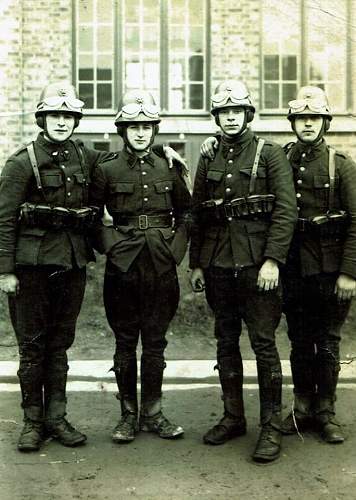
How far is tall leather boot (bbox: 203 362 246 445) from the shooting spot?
185 inches

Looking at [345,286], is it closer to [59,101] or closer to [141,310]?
[141,310]

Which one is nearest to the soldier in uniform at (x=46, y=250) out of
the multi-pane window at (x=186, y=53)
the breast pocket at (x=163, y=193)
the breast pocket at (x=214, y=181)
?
the breast pocket at (x=163, y=193)

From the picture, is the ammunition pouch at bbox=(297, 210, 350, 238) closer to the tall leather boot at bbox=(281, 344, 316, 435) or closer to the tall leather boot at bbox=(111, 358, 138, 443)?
the tall leather boot at bbox=(281, 344, 316, 435)

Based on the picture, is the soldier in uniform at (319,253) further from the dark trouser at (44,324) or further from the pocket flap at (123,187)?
the dark trouser at (44,324)

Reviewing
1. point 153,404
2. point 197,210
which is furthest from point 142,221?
point 153,404

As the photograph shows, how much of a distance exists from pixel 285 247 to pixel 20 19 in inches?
311

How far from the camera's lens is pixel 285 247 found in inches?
173

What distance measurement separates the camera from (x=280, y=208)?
4402mm

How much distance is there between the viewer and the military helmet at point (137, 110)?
15.1 ft

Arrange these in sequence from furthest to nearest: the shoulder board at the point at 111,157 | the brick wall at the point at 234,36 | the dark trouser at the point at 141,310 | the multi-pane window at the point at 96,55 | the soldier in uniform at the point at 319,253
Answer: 1. the multi-pane window at the point at 96,55
2. the brick wall at the point at 234,36
3. the shoulder board at the point at 111,157
4. the dark trouser at the point at 141,310
5. the soldier in uniform at the point at 319,253

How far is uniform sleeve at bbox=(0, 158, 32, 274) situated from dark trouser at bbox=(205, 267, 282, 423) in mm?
1350

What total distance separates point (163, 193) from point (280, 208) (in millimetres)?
845

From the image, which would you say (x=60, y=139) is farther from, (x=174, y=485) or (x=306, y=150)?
(x=174, y=485)

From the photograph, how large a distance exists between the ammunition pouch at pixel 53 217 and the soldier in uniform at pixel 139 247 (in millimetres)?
200
